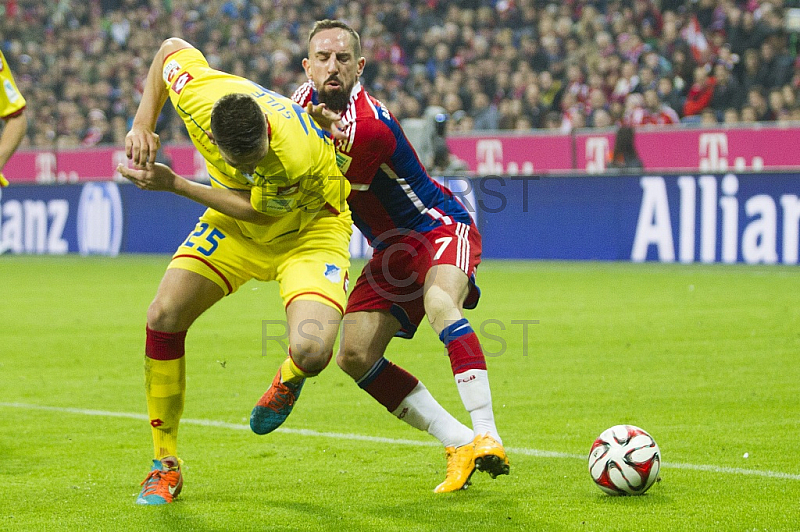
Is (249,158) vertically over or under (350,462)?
over

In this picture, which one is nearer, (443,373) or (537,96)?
(443,373)

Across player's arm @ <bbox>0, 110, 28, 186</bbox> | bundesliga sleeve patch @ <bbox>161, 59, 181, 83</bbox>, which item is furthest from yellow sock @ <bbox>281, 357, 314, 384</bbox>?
player's arm @ <bbox>0, 110, 28, 186</bbox>

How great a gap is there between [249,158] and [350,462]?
1.73 meters

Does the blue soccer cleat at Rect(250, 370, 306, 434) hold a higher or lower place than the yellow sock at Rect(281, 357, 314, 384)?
lower

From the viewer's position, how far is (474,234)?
5.76 meters

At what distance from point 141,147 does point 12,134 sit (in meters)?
2.65

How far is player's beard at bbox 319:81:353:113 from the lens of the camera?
5.49 metres

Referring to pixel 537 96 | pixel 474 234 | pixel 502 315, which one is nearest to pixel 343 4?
pixel 537 96

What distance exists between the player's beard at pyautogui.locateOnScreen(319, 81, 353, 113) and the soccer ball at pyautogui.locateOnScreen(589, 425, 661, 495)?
198 centimetres

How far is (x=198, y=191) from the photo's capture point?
4723 millimetres

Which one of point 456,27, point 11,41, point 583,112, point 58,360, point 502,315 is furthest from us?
point 11,41

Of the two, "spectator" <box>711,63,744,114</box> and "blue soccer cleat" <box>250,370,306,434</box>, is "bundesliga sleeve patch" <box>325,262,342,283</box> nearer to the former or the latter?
"blue soccer cleat" <box>250,370,306,434</box>

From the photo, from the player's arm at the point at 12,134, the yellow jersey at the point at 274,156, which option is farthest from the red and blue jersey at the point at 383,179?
the player's arm at the point at 12,134

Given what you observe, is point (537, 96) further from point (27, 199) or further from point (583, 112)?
point (27, 199)
